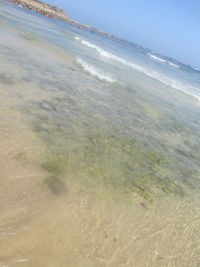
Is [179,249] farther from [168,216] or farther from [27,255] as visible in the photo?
[27,255]

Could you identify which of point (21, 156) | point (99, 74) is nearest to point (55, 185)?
point (21, 156)

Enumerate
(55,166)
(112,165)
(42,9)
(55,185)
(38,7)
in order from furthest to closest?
1. (38,7)
2. (42,9)
3. (112,165)
4. (55,166)
5. (55,185)

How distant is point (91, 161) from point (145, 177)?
5.78 feet

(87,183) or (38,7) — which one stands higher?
(87,183)

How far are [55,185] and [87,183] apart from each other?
871mm

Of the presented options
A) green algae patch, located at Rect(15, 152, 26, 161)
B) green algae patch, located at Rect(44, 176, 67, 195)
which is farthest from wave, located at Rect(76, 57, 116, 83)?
green algae patch, located at Rect(44, 176, 67, 195)

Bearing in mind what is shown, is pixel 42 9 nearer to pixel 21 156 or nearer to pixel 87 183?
pixel 21 156

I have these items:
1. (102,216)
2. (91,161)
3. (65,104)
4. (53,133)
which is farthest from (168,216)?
(65,104)

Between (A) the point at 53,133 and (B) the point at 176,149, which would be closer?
(A) the point at 53,133

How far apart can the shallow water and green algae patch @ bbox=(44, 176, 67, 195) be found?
1.0 inches

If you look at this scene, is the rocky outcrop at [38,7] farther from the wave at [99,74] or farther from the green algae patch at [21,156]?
the green algae patch at [21,156]

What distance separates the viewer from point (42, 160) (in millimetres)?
6734

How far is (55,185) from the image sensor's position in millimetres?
6074

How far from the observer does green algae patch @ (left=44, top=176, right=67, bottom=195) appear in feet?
19.4
